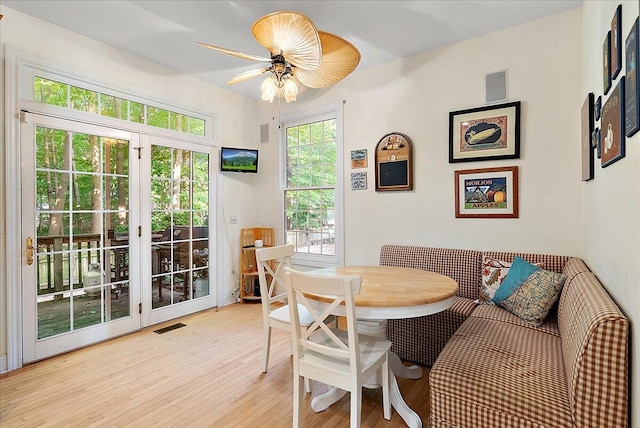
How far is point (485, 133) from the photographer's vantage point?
10.1ft

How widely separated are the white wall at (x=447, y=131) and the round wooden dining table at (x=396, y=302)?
3.66 ft

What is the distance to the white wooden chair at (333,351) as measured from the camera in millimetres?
1592

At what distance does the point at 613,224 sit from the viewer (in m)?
1.58

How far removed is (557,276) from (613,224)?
2.77ft

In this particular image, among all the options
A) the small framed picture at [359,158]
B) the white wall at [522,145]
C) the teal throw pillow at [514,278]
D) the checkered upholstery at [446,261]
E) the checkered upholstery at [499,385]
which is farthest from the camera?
the small framed picture at [359,158]

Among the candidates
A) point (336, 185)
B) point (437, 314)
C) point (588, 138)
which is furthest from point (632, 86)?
point (336, 185)

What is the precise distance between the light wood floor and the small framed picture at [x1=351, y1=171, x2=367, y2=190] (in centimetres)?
187

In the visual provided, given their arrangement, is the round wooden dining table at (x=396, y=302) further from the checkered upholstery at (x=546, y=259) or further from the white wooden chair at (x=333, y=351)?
the checkered upholstery at (x=546, y=259)

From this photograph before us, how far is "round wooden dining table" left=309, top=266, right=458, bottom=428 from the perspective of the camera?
176cm

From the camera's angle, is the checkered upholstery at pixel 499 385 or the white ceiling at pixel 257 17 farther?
the white ceiling at pixel 257 17

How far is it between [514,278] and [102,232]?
12.2 ft

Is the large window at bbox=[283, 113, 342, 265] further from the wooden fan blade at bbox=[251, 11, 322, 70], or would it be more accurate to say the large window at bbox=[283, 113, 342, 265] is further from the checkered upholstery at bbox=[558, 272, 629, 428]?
the checkered upholstery at bbox=[558, 272, 629, 428]

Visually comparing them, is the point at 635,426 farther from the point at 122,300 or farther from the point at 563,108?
the point at 122,300

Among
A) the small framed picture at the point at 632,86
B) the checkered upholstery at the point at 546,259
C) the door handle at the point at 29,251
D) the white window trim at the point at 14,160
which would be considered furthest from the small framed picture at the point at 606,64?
the door handle at the point at 29,251
